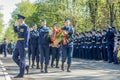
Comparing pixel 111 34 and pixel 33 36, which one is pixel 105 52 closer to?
pixel 111 34

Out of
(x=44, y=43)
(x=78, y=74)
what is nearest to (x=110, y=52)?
(x=44, y=43)

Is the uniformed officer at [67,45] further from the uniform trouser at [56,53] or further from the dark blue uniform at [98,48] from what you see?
the dark blue uniform at [98,48]

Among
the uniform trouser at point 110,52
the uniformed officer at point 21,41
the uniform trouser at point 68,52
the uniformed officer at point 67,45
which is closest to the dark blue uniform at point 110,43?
the uniform trouser at point 110,52

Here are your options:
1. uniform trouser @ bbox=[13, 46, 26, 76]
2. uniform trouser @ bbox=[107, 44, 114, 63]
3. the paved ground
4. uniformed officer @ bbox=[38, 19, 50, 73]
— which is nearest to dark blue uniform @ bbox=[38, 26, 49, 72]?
uniformed officer @ bbox=[38, 19, 50, 73]

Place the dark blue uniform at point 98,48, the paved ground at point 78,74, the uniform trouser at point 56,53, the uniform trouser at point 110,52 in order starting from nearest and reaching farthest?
Answer: the paved ground at point 78,74 < the uniform trouser at point 56,53 < the uniform trouser at point 110,52 < the dark blue uniform at point 98,48

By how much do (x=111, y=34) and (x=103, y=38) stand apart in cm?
245

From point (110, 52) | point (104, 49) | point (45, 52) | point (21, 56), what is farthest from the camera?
point (104, 49)

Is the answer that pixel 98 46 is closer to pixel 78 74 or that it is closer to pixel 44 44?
pixel 44 44

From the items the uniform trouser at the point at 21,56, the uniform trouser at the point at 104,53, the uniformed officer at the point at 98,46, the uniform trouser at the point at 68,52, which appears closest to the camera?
the uniform trouser at the point at 21,56

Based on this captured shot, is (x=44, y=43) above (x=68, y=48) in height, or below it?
above

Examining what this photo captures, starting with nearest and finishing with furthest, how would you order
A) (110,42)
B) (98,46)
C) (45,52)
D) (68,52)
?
(45,52) → (68,52) → (110,42) → (98,46)

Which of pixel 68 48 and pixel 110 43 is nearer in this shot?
pixel 68 48

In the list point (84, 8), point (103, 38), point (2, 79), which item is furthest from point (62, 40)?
point (84, 8)

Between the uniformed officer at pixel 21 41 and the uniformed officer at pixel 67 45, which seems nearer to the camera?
the uniformed officer at pixel 21 41
